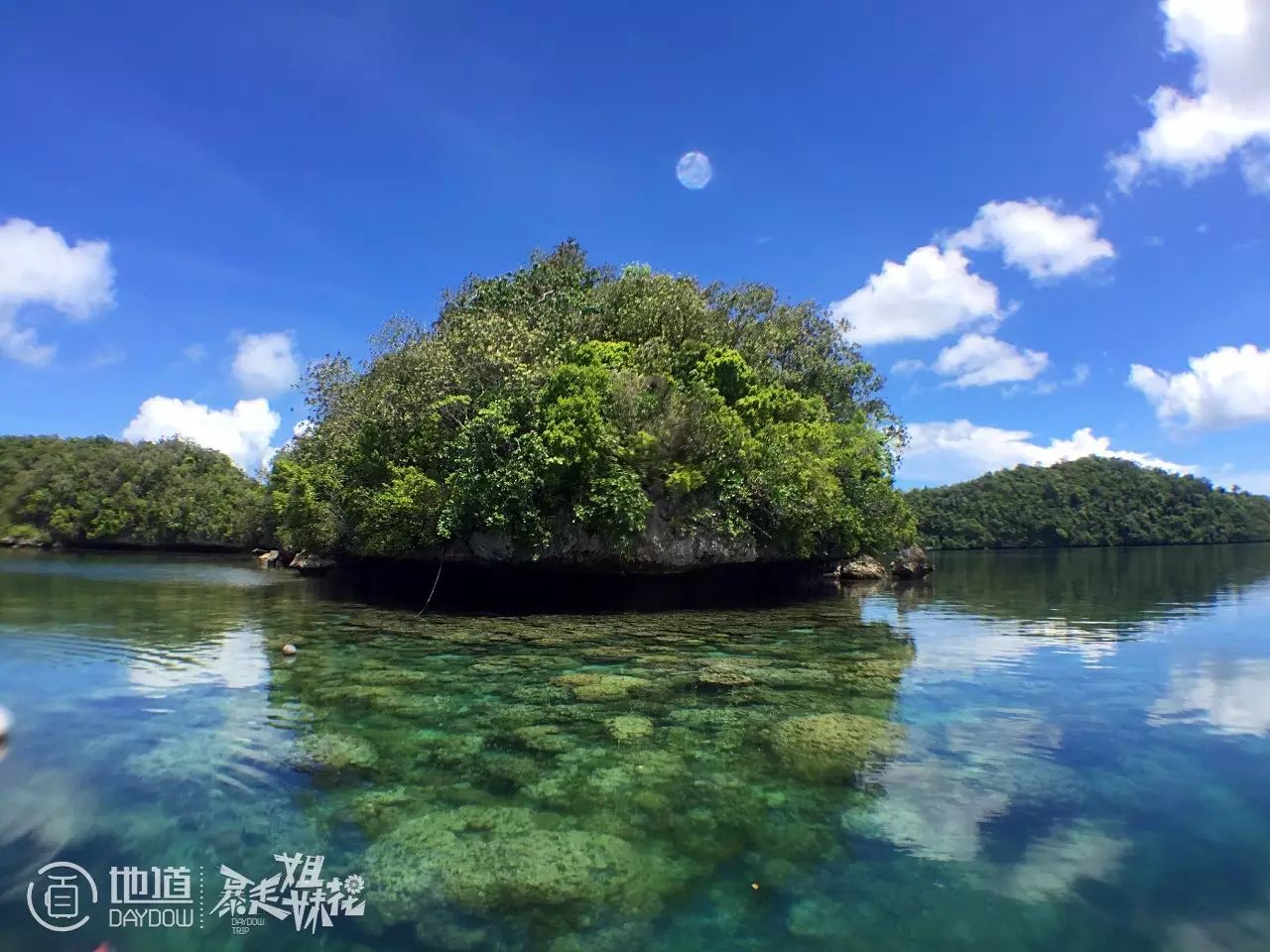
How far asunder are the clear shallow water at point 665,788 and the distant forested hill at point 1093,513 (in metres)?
93.2

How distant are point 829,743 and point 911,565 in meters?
41.8

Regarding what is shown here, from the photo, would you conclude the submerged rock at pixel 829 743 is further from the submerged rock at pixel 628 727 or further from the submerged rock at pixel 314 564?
the submerged rock at pixel 314 564

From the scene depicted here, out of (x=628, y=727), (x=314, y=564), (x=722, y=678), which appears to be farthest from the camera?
(x=314, y=564)

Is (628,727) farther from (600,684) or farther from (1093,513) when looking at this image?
(1093,513)

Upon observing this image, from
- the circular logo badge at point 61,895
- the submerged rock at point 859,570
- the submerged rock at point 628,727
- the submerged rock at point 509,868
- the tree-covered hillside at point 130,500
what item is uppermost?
the tree-covered hillside at point 130,500

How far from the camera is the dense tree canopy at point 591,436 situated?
24.3 meters

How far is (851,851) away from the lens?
6.85 metres

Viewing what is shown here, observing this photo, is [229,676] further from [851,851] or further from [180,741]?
[851,851]

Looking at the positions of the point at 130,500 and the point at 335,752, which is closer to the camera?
the point at 335,752

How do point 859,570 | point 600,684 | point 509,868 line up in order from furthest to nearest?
point 859,570, point 600,684, point 509,868

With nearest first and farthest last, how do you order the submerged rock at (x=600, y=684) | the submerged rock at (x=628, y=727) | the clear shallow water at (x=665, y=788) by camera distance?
1. the clear shallow water at (x=665, y=788)
2. the submerged rock at (x=628, y=727)
3. the submerged rock at (x=600, y=684)

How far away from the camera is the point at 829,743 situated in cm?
1022

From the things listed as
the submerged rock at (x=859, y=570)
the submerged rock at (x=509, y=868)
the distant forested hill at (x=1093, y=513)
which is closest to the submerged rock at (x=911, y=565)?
the submerged rock at (x=859, y=570)

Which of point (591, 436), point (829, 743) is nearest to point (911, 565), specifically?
point (591, 436)
